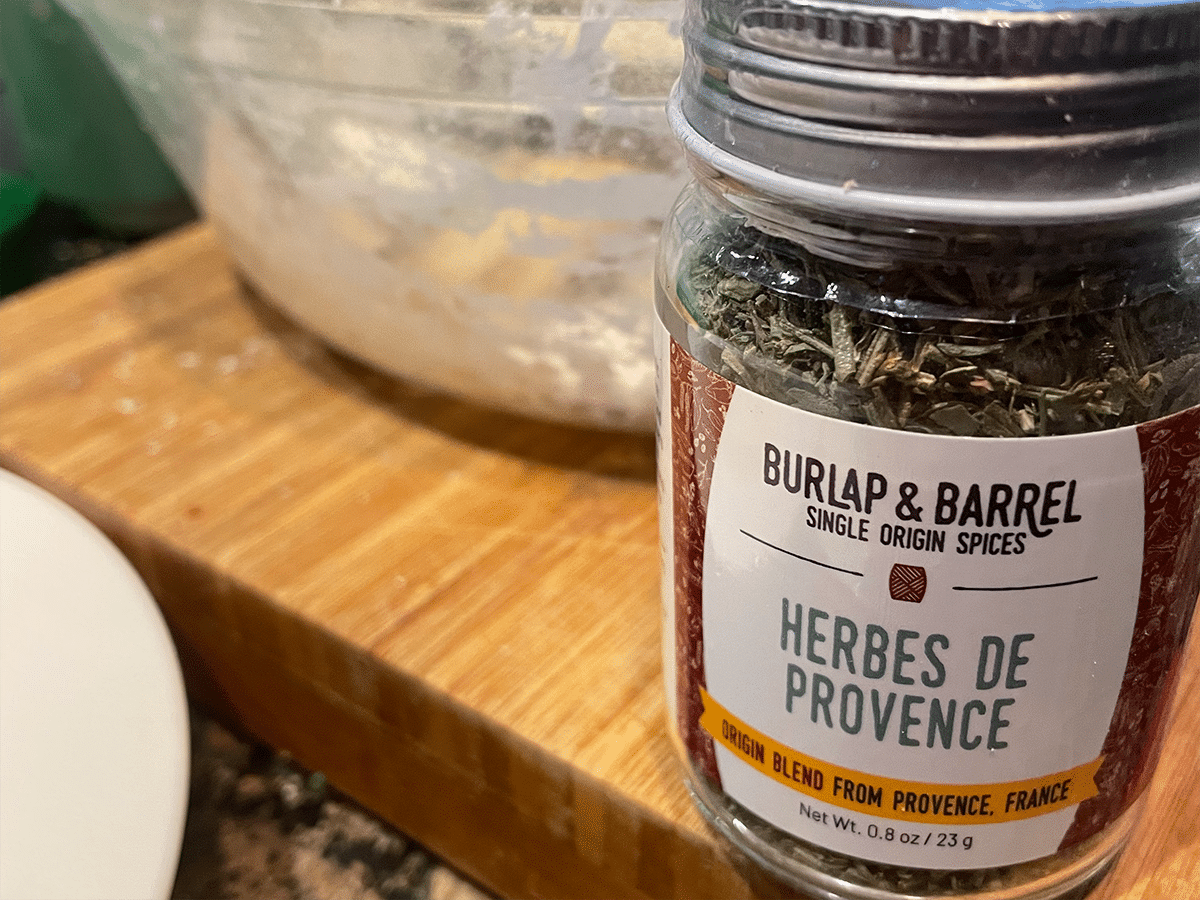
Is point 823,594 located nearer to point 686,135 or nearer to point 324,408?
point 686,135

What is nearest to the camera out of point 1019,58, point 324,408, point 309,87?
point 1019,58

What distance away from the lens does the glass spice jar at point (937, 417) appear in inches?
7.5

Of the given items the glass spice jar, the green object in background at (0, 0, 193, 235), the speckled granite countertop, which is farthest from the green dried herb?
the green object in background at (0, 0, 193, 235)

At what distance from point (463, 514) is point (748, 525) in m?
0.24

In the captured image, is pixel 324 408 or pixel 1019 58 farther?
pixel 324 408

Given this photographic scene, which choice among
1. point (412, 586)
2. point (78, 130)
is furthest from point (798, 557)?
point (78, 130)

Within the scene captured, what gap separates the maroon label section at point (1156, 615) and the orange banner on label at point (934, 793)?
10 mm

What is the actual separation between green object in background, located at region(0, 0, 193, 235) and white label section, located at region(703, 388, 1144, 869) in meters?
0.66

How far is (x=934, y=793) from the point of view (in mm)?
261

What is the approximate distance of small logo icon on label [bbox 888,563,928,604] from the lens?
0.23m

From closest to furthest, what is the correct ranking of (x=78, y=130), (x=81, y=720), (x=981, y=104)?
(x=981, y=104) < (x=81, y=720) < (x=78, y=130)

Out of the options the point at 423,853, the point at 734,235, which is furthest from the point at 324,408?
the point at 734,235

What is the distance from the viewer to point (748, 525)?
0.25m

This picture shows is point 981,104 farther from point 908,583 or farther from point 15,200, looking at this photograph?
point 15,200
